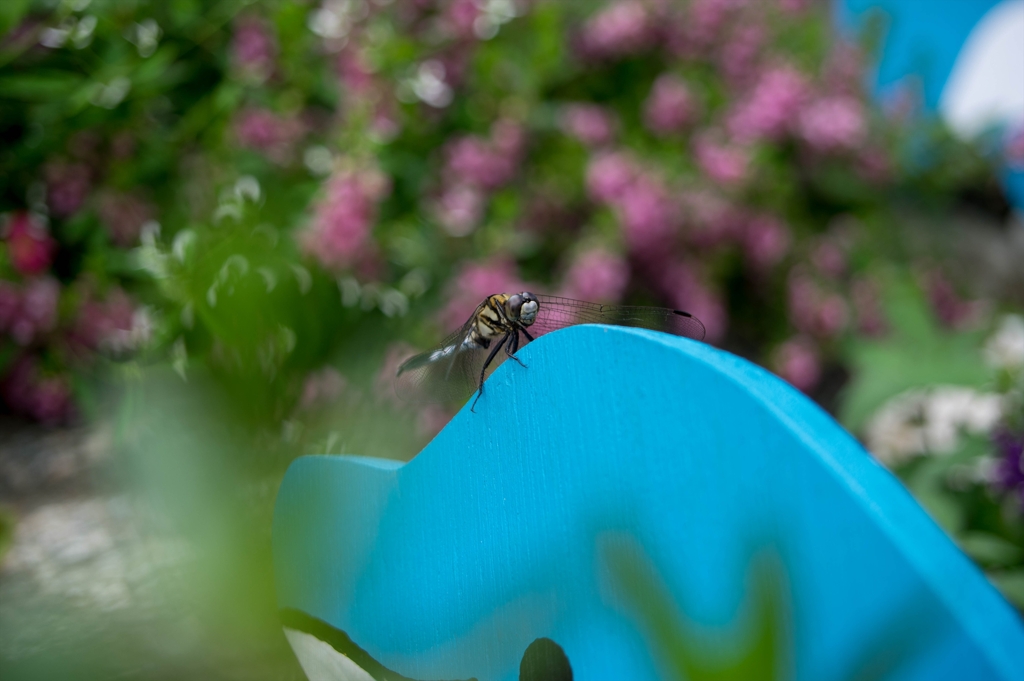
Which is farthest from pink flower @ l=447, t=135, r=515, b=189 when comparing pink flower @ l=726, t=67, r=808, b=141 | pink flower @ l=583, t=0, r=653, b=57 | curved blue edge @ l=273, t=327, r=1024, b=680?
curved blue edge @ l=273, t=327, r=1024, b=680

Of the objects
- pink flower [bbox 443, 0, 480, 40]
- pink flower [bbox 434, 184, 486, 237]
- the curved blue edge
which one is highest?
pink flower [bbox 443, 0, 480, 40]

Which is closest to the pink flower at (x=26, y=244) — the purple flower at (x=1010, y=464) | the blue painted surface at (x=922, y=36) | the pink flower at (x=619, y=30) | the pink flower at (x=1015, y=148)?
the pink flower at (x=619, y=30)

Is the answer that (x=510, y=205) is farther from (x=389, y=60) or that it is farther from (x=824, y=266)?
(x=824, y=266)

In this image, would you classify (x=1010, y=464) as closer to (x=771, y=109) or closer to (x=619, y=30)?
(x=771, y=109)

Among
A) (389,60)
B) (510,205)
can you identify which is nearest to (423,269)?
(510,205)

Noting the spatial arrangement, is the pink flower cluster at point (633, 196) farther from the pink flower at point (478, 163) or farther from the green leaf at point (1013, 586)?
the green leaf at point (1013, 586)

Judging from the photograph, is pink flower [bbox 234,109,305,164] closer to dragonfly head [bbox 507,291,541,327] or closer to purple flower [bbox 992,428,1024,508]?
dragonfly head [bbox 507,291,541,327]

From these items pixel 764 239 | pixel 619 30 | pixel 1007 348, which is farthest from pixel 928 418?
pixel 619 30
